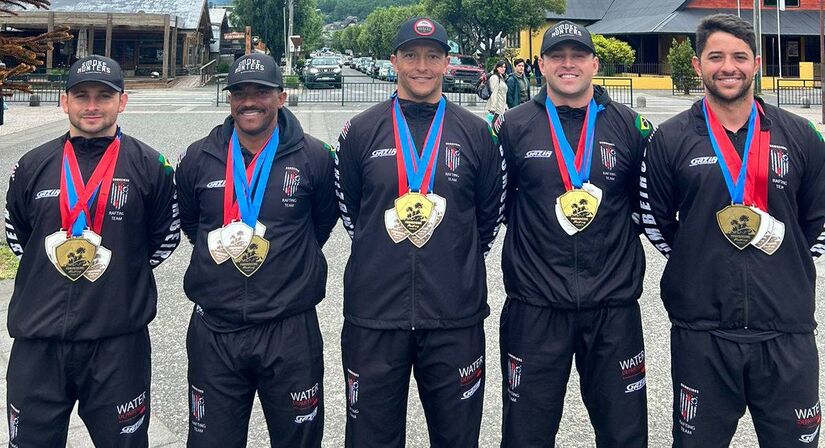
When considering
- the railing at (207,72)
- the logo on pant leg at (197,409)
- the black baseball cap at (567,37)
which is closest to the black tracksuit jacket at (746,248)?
the black baseball cap at (567,37)

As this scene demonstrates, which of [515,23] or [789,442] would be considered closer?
[789,442]

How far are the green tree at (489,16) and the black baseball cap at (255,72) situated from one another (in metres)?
46.4

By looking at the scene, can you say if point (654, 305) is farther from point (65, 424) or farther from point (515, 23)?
point (515, 23)

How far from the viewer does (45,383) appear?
3174mm

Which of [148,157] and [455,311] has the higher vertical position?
[148,157]

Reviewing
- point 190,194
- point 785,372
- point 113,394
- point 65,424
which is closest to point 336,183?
point 190,194

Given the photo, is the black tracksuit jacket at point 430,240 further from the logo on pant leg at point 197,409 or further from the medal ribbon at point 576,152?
the logo on pant leg at point 197,409

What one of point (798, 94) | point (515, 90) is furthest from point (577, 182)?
point (798, 94)

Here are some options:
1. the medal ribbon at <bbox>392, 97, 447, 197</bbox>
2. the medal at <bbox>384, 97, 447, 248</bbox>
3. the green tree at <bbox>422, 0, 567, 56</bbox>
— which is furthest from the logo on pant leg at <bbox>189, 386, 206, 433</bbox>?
the green tree at <bbox>422, 0, 567, 56</bbox>

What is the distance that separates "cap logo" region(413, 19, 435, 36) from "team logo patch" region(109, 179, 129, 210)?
1564 mm

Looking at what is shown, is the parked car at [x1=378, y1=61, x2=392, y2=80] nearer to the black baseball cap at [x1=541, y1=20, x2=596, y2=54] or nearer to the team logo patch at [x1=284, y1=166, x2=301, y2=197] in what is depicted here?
the black baseball cap at [x1=541, y1=20, x2=596, y2=54]

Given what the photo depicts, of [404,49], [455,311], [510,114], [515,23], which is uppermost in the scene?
[515,23]

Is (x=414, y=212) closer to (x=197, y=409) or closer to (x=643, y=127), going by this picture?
(x=643, y=127)

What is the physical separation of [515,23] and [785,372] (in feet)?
155
